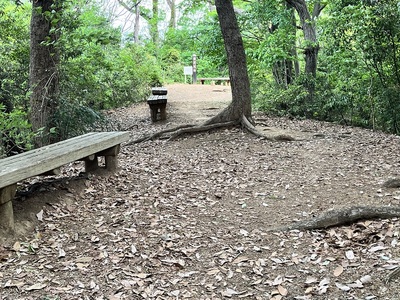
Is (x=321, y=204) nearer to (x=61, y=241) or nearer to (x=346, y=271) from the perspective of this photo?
(x=346, y=271)

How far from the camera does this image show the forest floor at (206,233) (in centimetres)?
310

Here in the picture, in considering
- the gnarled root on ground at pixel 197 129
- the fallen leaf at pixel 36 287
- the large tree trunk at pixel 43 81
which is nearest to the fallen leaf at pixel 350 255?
the fallen leaf at pixel 36 287

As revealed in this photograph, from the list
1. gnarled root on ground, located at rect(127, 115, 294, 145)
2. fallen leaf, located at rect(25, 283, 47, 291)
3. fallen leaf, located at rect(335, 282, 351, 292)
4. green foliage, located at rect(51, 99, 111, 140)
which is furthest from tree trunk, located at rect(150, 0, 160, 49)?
fallen leaf, located at rect(335, 282, 351, 292)

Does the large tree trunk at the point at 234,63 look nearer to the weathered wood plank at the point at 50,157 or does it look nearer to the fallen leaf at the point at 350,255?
the weathered wood plank at the point at 50,157

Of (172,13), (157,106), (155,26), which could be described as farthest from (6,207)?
(172,13)

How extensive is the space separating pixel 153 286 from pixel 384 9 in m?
7.93

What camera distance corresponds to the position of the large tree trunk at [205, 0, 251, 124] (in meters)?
8.52

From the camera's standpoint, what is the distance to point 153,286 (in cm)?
316

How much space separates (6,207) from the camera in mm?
3584

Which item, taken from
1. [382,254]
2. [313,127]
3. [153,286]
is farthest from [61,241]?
[313,127]

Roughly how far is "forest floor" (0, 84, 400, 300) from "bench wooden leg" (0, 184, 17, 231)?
0.15m

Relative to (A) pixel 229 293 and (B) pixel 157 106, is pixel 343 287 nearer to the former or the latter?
(A) pixel 229 293

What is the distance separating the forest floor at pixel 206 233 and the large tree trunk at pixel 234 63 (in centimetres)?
190

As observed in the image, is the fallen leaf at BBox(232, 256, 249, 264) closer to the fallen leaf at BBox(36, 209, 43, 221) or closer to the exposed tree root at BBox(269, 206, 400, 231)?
the exposed tree root at BBox(269, 206, 400, 231)
